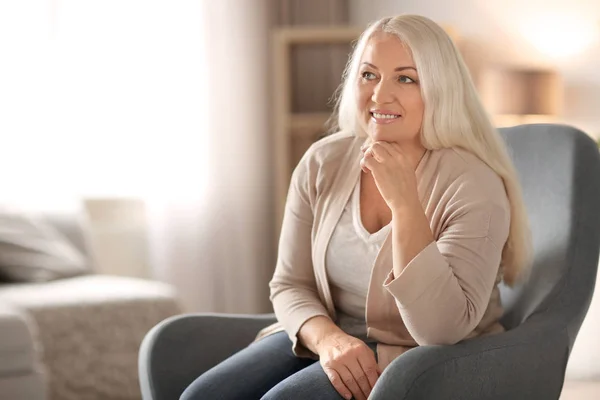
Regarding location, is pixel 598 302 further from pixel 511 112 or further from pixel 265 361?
pixel 265 361

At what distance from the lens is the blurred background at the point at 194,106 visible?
3623 mm

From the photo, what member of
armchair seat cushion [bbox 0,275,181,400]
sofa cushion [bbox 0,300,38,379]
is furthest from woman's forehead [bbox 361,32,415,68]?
armchair seat cushion [bbox 0,275,181,400]

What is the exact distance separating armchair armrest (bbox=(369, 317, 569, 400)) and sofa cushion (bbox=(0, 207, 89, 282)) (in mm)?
2006

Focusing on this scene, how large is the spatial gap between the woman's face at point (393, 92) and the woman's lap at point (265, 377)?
0.45 meters

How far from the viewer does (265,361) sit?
1.90m

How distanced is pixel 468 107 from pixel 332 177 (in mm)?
311

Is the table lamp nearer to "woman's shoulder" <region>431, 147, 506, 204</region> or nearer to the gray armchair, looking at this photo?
the gray armchair

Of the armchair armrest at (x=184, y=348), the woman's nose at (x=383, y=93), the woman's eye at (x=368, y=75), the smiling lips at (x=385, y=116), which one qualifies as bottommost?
the armchair armrest at (x=184, y=348)

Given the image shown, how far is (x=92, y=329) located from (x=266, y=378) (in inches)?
52.2

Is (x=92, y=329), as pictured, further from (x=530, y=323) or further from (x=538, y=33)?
(x=538, y=33)

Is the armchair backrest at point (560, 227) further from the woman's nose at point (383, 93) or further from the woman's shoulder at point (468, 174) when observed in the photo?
the woman's nose at point (383, 93)

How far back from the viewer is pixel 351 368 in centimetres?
173

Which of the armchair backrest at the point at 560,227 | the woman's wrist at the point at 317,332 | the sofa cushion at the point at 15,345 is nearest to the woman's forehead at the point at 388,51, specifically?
the armchair backrest at the point at 560,227

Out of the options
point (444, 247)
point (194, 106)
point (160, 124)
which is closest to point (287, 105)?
point (194, 106)
